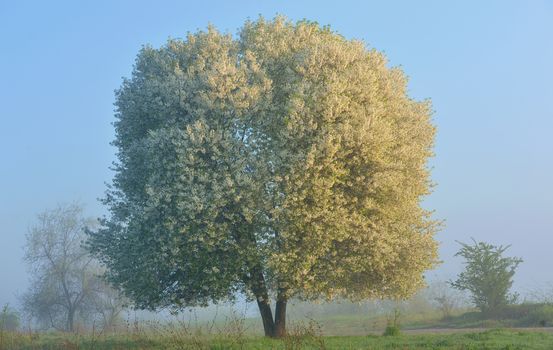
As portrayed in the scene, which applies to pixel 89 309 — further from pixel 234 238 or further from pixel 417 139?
pixel 417 139

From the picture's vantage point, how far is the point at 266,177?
87.4ft

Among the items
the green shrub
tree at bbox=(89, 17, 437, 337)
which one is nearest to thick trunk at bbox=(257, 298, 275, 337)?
tree at bbox=(89, 17, 437, 337)

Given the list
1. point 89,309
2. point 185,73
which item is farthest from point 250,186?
point 89,309

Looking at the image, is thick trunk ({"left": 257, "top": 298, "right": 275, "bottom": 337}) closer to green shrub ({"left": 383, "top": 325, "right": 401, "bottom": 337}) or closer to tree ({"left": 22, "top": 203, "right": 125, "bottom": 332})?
green shrub ({"left": 383, "top": 325, "right": 401, "bottom": 337})

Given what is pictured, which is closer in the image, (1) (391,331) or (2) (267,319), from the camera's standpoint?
(1) (391,331)

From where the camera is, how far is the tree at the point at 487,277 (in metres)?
46.6

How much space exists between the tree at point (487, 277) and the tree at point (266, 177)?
752 inches

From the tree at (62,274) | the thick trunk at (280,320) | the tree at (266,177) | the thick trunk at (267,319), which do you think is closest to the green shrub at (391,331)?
the tree at (266,177)

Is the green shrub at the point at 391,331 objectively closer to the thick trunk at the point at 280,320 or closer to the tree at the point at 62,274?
the thick trunk at the point at 280,320

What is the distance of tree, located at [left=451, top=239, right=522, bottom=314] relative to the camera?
46.6m

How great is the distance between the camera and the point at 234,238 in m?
27.9

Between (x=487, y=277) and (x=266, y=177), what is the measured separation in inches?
1145

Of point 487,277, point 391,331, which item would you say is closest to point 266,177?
point 391,331

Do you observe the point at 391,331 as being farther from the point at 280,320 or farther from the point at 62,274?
the point at 62,274
